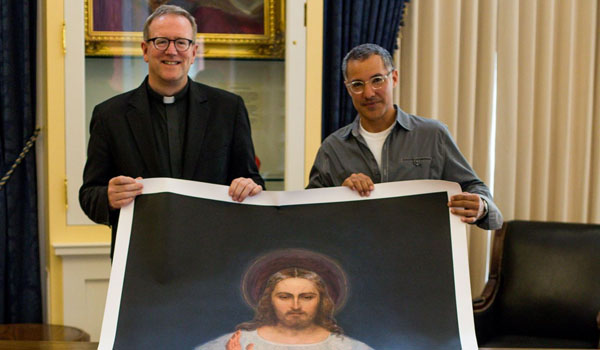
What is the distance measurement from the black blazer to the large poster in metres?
0.28

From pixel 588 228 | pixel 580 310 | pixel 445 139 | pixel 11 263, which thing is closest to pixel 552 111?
pixel 588 228

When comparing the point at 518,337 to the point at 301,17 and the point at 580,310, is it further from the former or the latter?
the point at 301,17

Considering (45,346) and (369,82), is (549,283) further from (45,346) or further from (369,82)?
(45,346)

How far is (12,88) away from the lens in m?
2.78

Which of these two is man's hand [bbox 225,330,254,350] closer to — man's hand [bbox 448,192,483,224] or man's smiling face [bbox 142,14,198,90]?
man's hand [bbox 448,192,483,224]

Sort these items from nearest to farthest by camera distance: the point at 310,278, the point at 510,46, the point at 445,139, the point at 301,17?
the point at 310,278 → the point at 445,139 → the point at 301,17 → the point at 510,46

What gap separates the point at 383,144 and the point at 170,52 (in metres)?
0.57

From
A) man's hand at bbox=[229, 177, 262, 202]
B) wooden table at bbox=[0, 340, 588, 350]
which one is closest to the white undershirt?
man's hand at bbox=[229, 177, 262, 202]

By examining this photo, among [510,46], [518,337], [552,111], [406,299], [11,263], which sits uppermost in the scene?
[510,46]

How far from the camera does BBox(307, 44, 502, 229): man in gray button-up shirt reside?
5.37ft

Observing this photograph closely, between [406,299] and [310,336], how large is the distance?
20 centimetres

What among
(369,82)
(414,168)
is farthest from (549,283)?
(369,82)

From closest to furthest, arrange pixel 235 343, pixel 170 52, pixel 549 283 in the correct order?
pixel 235 343, pixel 170 52, pixel 549 283

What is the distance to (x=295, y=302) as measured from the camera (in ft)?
4.09
